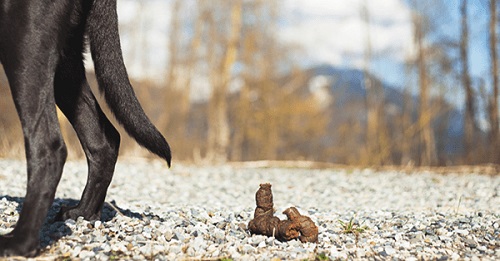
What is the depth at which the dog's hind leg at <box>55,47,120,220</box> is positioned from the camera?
2.87 metres

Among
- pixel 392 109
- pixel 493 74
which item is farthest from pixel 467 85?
pixel 392 109

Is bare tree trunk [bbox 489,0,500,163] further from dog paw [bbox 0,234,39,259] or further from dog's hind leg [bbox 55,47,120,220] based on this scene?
dog paw [bbox 0,234,39,259]

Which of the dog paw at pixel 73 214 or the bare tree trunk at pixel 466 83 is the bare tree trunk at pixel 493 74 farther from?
the dog paw at pixel 73 214

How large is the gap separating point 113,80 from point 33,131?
63 centimetres

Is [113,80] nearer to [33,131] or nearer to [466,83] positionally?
[33,131]

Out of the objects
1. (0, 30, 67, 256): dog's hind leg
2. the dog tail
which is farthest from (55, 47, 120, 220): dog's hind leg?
(0, 30, 67, 256): dog's hind leg

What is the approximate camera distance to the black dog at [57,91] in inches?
90.6

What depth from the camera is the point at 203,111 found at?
18984 millimetres

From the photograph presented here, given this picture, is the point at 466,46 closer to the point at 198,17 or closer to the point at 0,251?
the point at 198,17

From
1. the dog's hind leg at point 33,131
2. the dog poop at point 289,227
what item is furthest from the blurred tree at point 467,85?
the dog's hind leg at point 33,131

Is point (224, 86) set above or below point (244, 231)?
above

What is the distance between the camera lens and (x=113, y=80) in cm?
282

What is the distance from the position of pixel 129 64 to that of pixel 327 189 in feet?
40.7

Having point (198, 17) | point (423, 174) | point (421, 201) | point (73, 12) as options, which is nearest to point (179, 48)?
point (198, 17)
